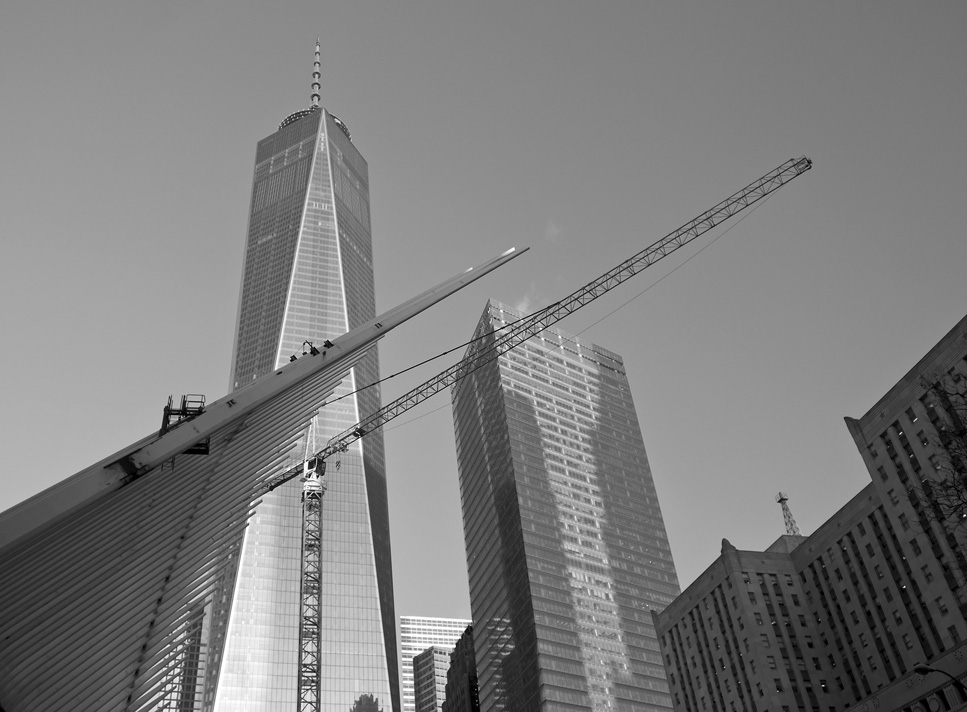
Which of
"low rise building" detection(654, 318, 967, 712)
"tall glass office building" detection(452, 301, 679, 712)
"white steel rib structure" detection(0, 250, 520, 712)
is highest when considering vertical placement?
"tall glass office building" detection(452, 301, 679, 712)

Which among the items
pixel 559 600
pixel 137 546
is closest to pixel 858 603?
pixel 137 546

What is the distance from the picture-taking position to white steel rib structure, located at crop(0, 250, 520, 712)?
30.9 meters

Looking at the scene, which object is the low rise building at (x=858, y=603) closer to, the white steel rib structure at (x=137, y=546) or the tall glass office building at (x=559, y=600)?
the white steel rib structure at (x=137, y=546)

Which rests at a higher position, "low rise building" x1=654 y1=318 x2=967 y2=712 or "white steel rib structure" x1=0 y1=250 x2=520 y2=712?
"low rise building" x1=654 y1=318 x2=967 y2=712

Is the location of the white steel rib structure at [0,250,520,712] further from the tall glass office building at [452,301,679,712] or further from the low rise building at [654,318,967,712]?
the tall glass office building at [452,301,679,712]

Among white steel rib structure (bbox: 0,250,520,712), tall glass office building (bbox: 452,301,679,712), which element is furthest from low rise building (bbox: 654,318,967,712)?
tall glass office building (bbox: 452,301,679,712)

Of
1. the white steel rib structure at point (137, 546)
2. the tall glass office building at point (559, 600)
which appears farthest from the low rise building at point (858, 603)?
the tall glass office building at point (559, 600)

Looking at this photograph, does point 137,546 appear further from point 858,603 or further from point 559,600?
point 559,600

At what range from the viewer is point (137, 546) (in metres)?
34.8

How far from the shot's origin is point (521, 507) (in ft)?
605

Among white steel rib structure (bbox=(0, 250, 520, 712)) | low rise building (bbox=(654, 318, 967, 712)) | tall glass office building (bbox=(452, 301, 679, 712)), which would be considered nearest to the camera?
white steel rib structure (bbox=(0, 250, 520, 712))

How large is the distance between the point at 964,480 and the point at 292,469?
6894 inches

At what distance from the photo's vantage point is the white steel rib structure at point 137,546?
30.9 meters

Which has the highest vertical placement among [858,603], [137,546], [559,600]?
[559,600]
